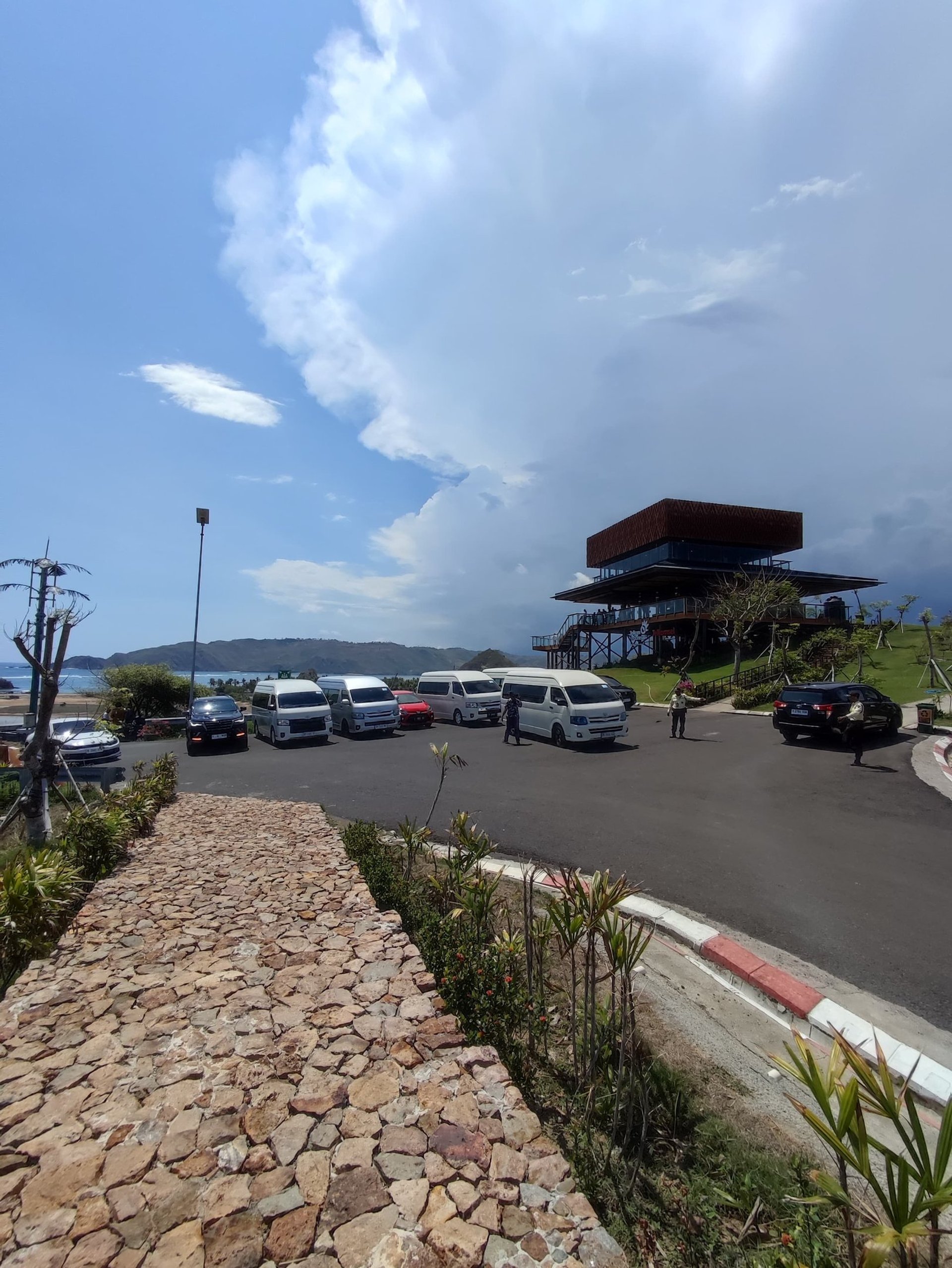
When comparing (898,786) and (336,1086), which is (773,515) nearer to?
(898,786)

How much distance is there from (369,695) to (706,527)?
3665 cm

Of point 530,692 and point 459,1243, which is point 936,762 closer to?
point 530,692

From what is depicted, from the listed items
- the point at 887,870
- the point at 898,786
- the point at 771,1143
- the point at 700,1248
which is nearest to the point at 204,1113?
the point at 700,1248

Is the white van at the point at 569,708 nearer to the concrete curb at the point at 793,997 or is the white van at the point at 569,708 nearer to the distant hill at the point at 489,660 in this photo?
the concrete curb at the point at 793,997

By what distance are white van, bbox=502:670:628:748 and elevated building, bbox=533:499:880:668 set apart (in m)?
22.5

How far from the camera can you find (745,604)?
2939cm

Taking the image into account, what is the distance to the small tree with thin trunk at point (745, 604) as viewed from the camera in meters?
29.1

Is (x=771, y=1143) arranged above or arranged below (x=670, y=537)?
below

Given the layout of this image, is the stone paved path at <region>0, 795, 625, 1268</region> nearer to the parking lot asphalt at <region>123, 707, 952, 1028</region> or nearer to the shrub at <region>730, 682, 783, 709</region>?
the parking lot asphalt at <region>123, 707, 952, 1028</region>

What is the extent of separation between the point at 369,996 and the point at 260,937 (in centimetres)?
142

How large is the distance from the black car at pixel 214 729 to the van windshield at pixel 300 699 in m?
1.25

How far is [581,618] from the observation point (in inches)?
1850

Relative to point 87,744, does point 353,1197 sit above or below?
below

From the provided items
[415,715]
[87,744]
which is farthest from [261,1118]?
[415,715]
